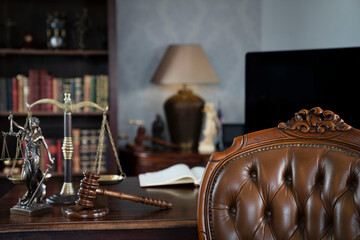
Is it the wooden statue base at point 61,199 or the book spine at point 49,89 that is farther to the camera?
the book spine at point 49,89

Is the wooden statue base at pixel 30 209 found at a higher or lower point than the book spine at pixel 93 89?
lower

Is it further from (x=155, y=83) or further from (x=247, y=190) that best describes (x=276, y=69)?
(x=247, y=190)

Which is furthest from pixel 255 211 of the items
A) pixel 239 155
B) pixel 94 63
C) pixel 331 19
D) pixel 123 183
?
pixel 94 63

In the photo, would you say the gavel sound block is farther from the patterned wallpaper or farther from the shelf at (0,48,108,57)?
the patterned wallpaper

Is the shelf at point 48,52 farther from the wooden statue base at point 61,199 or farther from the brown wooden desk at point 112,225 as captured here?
the brown wooden desk at point 112,225

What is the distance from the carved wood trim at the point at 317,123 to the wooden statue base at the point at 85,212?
1.99 ft

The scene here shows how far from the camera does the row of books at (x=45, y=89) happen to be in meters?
3.60

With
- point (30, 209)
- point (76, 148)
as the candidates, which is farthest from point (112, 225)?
point (76, 148)

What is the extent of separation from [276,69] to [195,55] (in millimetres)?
952

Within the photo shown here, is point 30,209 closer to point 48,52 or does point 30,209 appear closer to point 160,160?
point 160,160

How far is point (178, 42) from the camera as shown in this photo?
13.4 ft

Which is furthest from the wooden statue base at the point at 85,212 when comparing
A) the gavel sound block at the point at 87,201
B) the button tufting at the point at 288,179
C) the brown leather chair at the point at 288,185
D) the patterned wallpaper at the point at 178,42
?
the patterned wallpaper at the point at 178,42


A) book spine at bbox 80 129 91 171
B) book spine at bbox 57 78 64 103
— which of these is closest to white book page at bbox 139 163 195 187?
book spine at bbox 80 129 91 171

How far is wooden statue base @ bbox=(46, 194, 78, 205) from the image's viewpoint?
1.72 meters
